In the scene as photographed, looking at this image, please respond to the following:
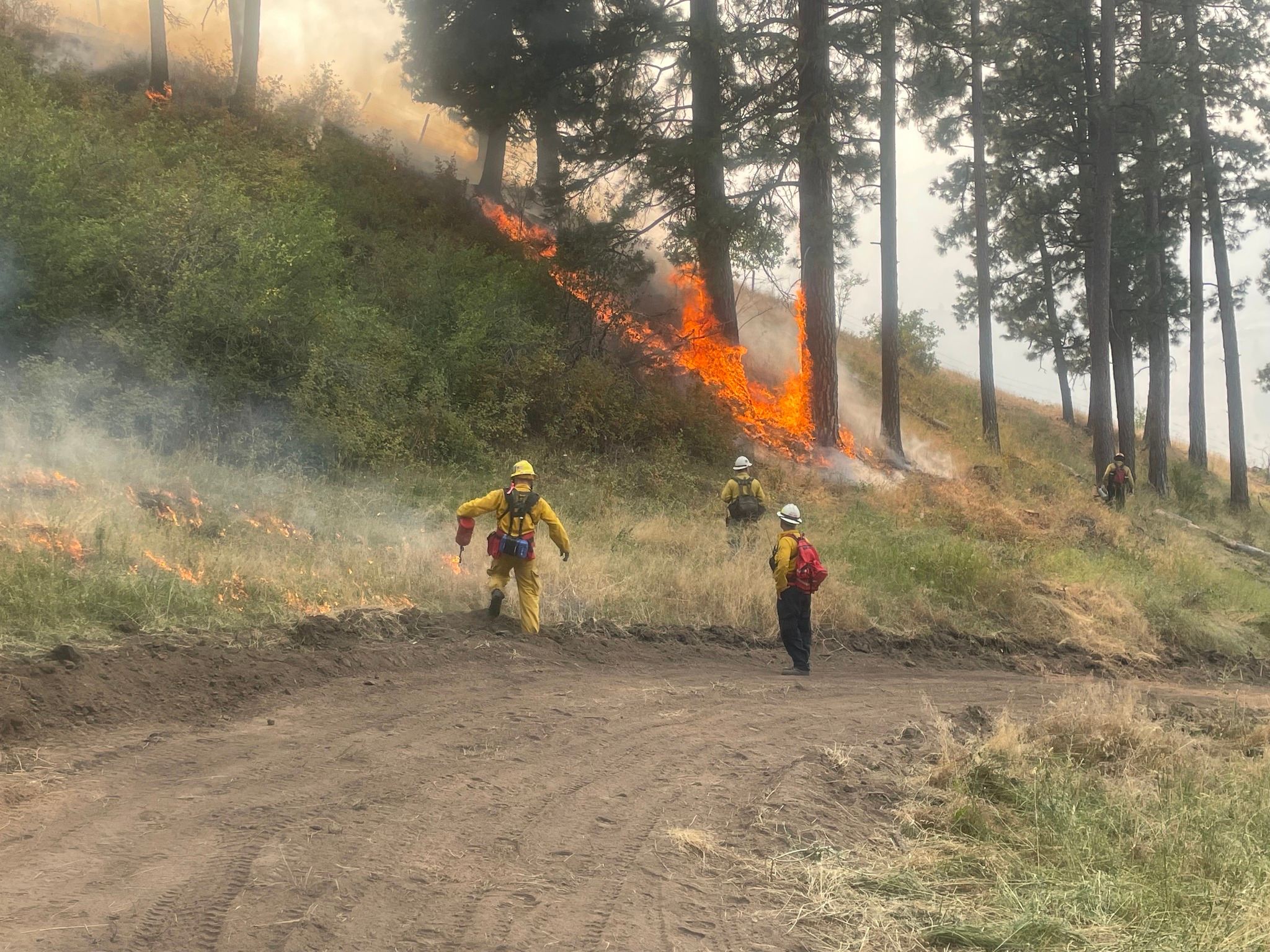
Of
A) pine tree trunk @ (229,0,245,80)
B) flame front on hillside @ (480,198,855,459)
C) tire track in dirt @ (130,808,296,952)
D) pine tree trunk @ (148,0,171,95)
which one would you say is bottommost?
tire track in dirt @ (130,808,296,952)

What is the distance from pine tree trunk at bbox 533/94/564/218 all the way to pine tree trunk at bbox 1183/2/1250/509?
1667cm

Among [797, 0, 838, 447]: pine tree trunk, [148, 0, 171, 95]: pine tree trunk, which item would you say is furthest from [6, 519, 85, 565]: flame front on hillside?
[148, 0, 171, 95]: pine tree trunk

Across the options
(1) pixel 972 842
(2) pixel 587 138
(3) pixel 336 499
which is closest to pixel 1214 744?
(1) pixel 972 842

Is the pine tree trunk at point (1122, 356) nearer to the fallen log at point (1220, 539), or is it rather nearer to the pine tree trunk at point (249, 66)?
the fallen log at point (1220, 539)

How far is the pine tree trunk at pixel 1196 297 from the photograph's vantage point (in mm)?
27562

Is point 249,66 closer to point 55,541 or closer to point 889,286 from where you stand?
point 889,286

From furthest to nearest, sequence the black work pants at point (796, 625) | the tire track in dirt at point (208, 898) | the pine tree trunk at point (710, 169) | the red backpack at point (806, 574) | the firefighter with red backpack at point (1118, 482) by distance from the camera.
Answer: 1. the firefighter with red backpack at point (1118, 482)
2. the pine tree trunk at point (710, 169)
3. the black work pants at point (796, 625)
4. the red backpack at point (806, 574)
5. the tire track in dirt at point (208, 898)

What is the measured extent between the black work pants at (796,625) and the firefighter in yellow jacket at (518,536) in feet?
8.43

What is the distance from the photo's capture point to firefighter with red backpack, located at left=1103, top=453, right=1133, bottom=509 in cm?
2244

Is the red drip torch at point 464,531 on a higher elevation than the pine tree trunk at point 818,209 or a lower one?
lower

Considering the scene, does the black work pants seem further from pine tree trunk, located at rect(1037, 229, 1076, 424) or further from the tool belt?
pine tree trunk, located at rect(1037, 229, 1076, 424)

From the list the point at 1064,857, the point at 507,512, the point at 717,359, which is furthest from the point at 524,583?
the point at 717,359

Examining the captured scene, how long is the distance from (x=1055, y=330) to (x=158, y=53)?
98.7 ft

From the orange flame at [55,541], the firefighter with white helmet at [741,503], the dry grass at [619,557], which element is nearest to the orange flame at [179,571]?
the dry grass at [619,557]
